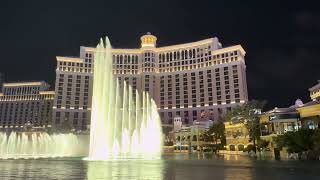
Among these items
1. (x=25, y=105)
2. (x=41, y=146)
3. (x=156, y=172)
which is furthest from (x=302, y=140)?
(x=25, y=105)

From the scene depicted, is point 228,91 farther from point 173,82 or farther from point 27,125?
point 27,125

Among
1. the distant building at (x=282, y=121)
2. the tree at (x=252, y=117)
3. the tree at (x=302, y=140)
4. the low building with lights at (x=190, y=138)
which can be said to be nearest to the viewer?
the tree at (x=302, y=140)

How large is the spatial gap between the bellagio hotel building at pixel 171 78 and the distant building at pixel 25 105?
36.5m

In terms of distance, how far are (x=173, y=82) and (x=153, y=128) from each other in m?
89.1

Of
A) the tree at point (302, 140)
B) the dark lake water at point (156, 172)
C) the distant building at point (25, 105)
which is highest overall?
the distant building at point (25, 105)

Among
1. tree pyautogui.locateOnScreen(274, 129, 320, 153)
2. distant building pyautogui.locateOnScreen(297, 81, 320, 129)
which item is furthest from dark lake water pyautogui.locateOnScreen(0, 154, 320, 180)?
distant building pyautogui.locateOnScreen(297, 81, 320, 129)

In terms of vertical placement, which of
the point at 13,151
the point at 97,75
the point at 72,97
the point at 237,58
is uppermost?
the point at 237,58

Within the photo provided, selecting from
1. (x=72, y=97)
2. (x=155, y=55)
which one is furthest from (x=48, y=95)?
(x=155, y=55)

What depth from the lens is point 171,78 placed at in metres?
150

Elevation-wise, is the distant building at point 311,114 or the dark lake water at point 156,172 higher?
the distant building at point 311,114

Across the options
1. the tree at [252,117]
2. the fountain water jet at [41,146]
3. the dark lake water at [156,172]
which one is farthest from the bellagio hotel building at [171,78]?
the dark lake water at [156,172]

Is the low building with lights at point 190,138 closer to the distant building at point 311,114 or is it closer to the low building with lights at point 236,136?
the low building with lights at point 236,136

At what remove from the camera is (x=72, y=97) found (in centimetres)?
14412

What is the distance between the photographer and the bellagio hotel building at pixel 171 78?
446 feet
